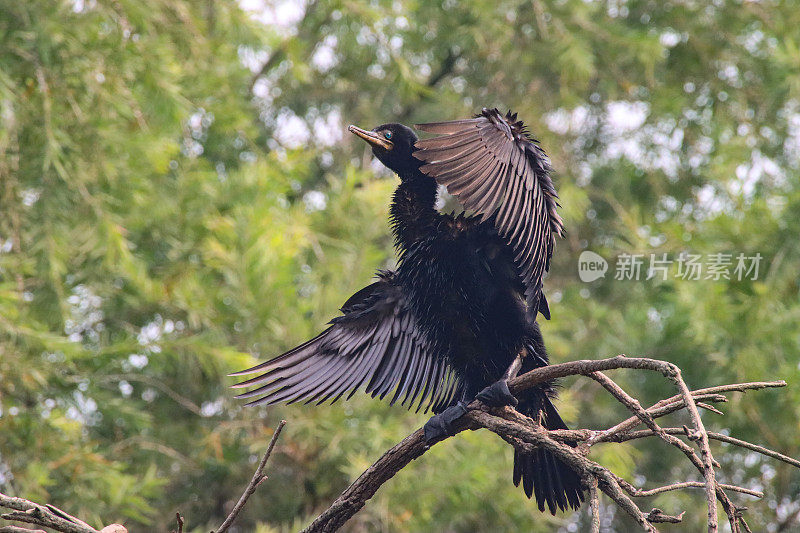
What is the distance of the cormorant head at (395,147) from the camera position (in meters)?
3.24

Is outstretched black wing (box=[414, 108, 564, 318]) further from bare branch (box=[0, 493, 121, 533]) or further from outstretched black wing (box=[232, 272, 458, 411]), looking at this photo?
bare branch (box=[0, 493, 121, 533])

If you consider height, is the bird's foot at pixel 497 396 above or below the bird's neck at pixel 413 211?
below

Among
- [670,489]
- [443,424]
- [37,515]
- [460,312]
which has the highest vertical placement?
[460,312]

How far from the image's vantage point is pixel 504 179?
2508mm

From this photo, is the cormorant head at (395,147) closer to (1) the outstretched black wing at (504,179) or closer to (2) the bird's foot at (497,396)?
(1) the outstretched black wing at (504,179)

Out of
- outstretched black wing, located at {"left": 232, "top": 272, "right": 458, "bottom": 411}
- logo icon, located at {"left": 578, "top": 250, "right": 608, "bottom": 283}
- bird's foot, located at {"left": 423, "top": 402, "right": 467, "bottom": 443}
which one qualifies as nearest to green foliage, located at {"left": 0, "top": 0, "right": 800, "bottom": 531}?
logo icon, located at {"left": 578, "top": 250, "right": 608, "bottom": 283}

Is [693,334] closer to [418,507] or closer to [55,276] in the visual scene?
[418,507]

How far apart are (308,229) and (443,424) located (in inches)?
187

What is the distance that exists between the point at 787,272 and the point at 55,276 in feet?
17.7

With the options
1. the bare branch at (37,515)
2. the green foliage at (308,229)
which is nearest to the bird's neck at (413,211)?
the bare branch at (37,515)

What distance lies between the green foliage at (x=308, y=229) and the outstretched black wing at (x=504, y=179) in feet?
7.08

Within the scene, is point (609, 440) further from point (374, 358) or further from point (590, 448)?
point (374, 358)

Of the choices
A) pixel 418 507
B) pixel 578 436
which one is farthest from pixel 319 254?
pixel 578 436

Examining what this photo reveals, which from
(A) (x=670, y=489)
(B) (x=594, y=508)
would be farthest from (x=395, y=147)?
(B) (x=594, y=508)
